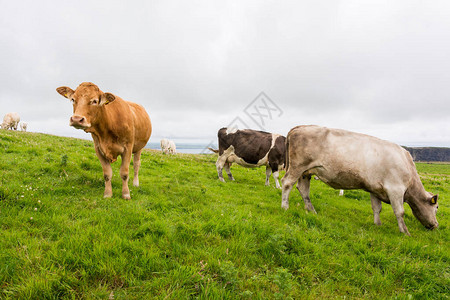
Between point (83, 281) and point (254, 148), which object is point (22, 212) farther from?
point (254, 148)

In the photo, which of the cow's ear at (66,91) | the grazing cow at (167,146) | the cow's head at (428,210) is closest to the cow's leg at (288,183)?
the cow's head at (428,210)

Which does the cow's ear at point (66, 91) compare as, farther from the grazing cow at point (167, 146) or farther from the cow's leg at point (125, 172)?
the grazing cow at point (167, 146)

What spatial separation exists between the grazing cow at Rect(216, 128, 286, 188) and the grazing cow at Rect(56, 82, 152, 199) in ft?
19.1

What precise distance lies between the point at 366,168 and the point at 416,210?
82.7 inches

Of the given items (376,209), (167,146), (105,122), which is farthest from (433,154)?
(105,122)

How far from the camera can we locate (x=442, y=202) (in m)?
10.3

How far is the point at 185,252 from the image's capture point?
3.29 metres

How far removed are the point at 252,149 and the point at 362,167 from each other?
19.4ft

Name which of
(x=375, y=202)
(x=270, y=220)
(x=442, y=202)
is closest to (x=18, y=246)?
(x=270, y=220)

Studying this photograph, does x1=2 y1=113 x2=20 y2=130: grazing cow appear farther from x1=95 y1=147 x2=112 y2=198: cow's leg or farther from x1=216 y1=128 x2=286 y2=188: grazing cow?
x1=95 y1=147 x2=112 y2=198: cow's leg

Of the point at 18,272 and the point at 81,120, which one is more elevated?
the point at 81,120

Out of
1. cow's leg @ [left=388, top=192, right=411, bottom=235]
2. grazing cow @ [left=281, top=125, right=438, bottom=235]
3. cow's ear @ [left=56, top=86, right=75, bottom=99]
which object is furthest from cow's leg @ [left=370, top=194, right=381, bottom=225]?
cow's ear @ [left=56, top=86, right=75, bottom=99]

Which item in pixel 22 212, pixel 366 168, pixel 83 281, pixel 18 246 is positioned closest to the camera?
pixel 83 281

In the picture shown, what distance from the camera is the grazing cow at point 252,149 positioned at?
11.0 metres
